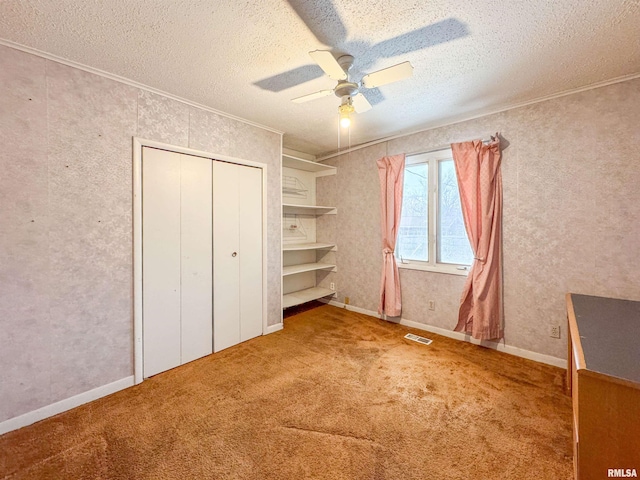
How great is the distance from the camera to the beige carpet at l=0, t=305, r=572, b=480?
4.68ft

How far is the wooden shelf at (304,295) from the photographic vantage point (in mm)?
3694

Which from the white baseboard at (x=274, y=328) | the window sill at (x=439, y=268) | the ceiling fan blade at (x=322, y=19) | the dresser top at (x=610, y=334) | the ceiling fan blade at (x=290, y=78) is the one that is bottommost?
the white baseboard at (x=274, y=328)

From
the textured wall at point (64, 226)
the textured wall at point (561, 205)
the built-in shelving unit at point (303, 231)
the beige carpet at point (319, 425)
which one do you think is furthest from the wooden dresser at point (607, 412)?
the built-in shelving unit at point (303, 231)

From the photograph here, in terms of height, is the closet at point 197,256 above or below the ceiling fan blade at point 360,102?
below

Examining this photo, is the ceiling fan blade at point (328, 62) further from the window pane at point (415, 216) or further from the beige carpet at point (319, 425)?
the beige carpet at point (319, 425)

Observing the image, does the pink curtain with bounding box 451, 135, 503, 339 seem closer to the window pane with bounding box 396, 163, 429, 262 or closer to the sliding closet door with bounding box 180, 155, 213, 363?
the window pane with bounding box 396, 163, 429, 262

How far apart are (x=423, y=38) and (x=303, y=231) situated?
309 centimetres

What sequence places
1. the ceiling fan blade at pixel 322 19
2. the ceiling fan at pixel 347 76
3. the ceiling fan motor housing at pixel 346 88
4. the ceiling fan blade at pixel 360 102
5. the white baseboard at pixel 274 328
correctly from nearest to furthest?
1. the ceiling fan blade at pixel 322 19
2. the ceiling fan at pixel 347 76
3. the ceiling fan motor housing at pixel 346 88
4. the ceiling fan blade at pixel 360 102
5. the white baseboard at pixel 274 328

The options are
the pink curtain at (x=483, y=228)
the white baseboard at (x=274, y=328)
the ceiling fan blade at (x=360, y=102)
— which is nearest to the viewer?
the ceiling fan blade at (x=360, y=102)

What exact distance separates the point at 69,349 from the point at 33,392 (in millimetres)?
293

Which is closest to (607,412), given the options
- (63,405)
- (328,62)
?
(328,62)

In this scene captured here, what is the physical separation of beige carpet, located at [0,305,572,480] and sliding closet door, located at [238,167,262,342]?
19.9 inches

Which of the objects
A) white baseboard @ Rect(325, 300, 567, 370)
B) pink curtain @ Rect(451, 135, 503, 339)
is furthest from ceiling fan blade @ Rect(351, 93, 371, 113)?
white baseboard @ Rect(325, 300, 567, 370)

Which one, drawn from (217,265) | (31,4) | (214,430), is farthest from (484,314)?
(31,4)
